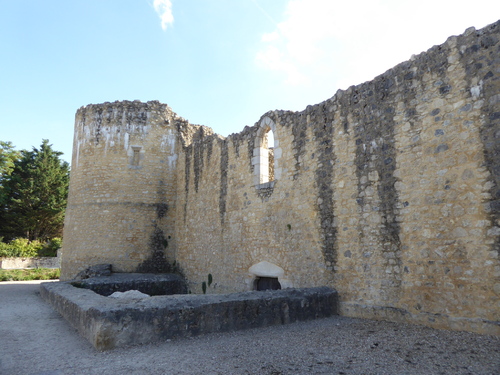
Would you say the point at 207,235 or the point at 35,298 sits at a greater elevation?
the point at 207,235

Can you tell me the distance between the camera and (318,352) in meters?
4.04

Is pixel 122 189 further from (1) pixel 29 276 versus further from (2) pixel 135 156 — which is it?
(1) pixel 29 276

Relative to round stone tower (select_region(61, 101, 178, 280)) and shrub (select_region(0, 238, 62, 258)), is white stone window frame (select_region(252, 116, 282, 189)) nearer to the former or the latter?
round stone tower (select_region(61, 101, 178, 280))

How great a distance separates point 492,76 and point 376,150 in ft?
6.44

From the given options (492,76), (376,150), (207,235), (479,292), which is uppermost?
(492,76)

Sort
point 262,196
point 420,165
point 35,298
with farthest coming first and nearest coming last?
point 35,298
point 262,196
point 420,165

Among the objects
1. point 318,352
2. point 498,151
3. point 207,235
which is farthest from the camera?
point 207,235

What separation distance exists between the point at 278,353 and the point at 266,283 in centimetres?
445

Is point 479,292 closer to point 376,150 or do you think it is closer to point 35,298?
point 376,150

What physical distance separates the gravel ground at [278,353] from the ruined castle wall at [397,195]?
59 cm

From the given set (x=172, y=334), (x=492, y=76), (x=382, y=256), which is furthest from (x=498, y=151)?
(x=172, y=334)

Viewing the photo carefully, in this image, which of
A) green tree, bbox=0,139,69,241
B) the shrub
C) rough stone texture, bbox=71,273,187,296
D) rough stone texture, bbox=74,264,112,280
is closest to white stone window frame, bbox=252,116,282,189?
rough stone texture, bbox=71,273,187,296

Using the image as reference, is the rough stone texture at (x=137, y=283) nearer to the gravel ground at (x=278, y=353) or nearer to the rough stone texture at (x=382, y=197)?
the rough stone texture at (x=382, y=197)

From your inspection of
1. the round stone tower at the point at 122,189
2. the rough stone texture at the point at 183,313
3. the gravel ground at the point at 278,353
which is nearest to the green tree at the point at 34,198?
the round stone tower at the point at 122,189
